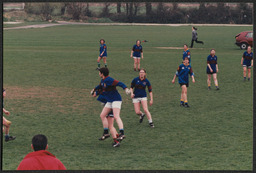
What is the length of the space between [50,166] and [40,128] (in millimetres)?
8012

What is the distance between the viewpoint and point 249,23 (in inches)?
3418

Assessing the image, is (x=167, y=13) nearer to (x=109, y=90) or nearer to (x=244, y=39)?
(x=244, y=39)

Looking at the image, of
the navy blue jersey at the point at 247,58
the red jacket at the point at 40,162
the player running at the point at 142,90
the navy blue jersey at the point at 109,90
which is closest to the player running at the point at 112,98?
the navy blue jersey at the point at 109,90

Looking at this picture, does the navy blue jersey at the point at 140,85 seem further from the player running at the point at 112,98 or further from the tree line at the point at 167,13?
the tree line at the point at 167,13

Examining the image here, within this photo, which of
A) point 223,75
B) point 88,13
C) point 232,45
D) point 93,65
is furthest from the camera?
point 88,13

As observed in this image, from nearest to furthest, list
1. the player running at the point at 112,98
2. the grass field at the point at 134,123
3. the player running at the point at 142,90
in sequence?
the grass field at the point at 134,123
the player running at the point at 112,98
the player running at the point at 142,90

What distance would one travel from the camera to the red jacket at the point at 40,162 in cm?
549

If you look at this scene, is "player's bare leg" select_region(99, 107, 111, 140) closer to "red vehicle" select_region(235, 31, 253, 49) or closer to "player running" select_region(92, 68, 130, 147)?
"player running" select_region(92, 68, 130, 147)

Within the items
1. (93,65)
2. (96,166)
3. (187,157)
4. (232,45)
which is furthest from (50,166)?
(232,45)

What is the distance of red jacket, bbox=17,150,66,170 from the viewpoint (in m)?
5.49

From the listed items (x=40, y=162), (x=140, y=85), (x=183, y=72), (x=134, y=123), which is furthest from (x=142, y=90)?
(x=40, y=162)

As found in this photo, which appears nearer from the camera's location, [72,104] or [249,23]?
[72,104]

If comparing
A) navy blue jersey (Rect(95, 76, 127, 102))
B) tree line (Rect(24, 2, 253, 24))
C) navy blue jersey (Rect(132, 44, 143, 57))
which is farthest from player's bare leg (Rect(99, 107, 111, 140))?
tree line (Rect(24, 2, 253, 24))

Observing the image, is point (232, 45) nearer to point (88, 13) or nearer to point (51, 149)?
point (51, 149)
